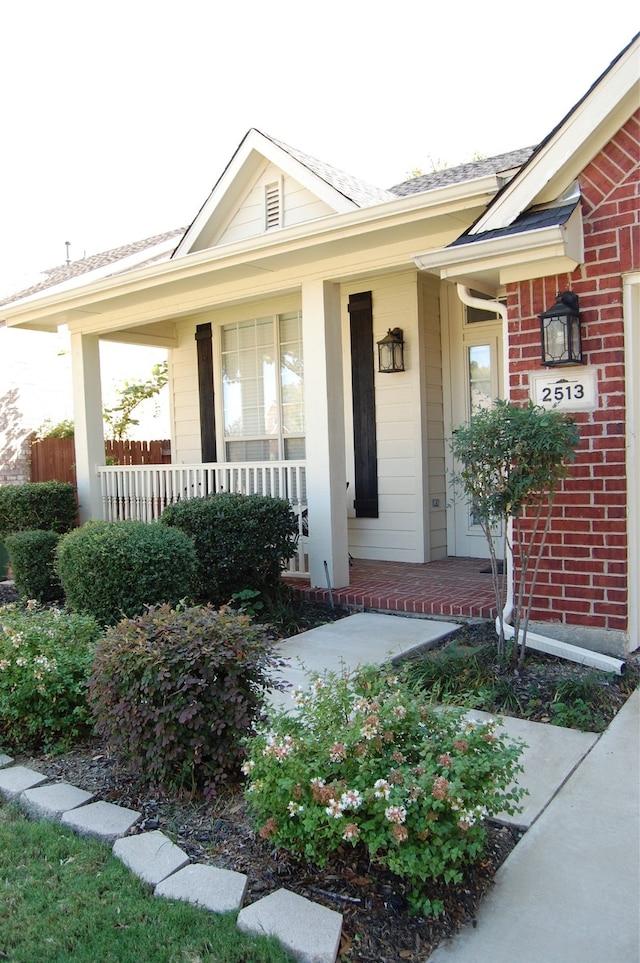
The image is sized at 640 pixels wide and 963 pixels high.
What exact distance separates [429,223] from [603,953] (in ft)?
16.8

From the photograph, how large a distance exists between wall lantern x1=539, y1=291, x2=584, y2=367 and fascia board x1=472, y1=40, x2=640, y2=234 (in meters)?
0.68

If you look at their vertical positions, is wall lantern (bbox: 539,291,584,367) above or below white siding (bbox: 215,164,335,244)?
below

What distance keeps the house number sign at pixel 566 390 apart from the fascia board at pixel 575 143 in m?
1.06

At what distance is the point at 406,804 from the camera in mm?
2418

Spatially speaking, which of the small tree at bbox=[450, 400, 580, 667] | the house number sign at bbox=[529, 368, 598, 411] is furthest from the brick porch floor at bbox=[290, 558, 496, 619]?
the house number sign at bbox=[529, 368, 598, 411]

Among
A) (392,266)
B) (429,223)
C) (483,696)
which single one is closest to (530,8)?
(429,223)

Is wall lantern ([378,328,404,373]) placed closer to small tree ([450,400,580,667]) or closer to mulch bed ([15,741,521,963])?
small tree ([450,400,580,667])

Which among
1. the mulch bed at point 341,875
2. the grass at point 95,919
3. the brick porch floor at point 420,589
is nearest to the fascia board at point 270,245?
the brick porch floor at point 420,589

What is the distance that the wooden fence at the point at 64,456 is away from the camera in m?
12.8

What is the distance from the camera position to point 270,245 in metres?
6.72

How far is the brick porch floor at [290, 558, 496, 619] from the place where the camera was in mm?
6012

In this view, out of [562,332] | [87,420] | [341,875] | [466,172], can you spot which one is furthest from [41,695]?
[466,172]

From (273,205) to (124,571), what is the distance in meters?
5.15

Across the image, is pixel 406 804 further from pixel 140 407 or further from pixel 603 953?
pixel 140 407
